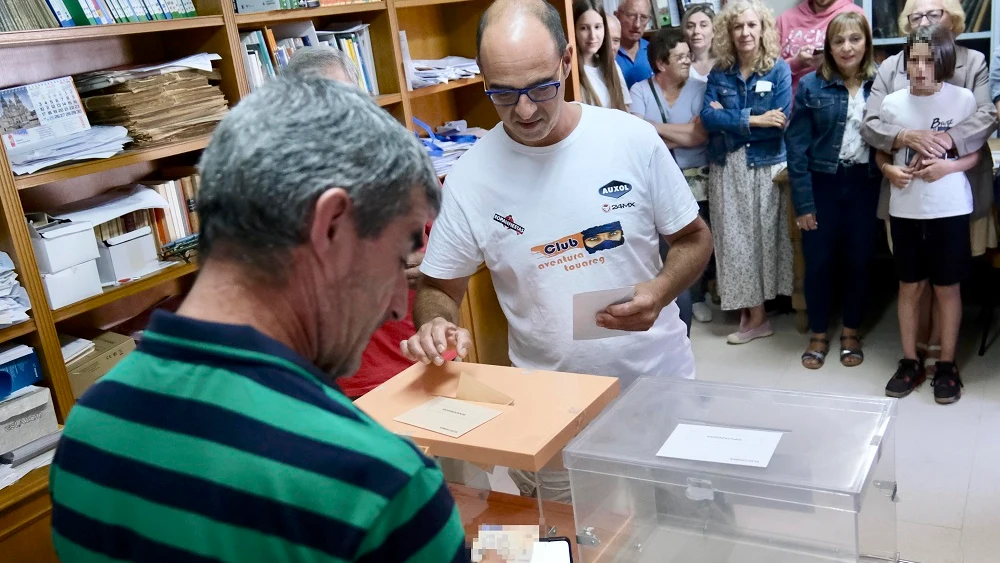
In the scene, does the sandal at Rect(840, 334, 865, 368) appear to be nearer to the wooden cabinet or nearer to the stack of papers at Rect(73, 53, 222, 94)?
the stack of papers at Rect(73, 53, 222, 94)

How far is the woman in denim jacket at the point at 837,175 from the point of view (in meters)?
3.92

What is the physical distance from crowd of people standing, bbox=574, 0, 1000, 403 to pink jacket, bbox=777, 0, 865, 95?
0.4 inches

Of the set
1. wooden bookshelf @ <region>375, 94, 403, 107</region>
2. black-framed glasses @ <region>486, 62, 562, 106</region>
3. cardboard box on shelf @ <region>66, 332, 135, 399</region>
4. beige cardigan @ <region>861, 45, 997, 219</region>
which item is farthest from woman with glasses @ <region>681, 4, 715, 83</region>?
cardboard box on shelf @ <region>66, 332, 135, 399</region>

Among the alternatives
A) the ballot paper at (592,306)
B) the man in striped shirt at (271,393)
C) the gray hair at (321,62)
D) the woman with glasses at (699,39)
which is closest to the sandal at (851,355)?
the woman with glasses at (699,39)

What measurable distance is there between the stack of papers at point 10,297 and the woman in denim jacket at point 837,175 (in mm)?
3176

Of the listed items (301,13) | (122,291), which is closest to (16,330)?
(122,291)

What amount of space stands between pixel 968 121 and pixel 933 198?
33 centimetres

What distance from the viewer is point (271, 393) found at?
28.7 inches

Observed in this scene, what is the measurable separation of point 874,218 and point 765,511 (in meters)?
3.11

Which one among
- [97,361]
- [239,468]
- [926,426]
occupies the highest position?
[239,468]

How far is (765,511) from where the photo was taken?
1284 mm

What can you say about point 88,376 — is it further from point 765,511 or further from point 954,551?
point 954,551

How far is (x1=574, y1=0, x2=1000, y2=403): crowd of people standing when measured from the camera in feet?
11.7

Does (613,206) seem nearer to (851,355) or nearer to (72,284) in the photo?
(72,284)
